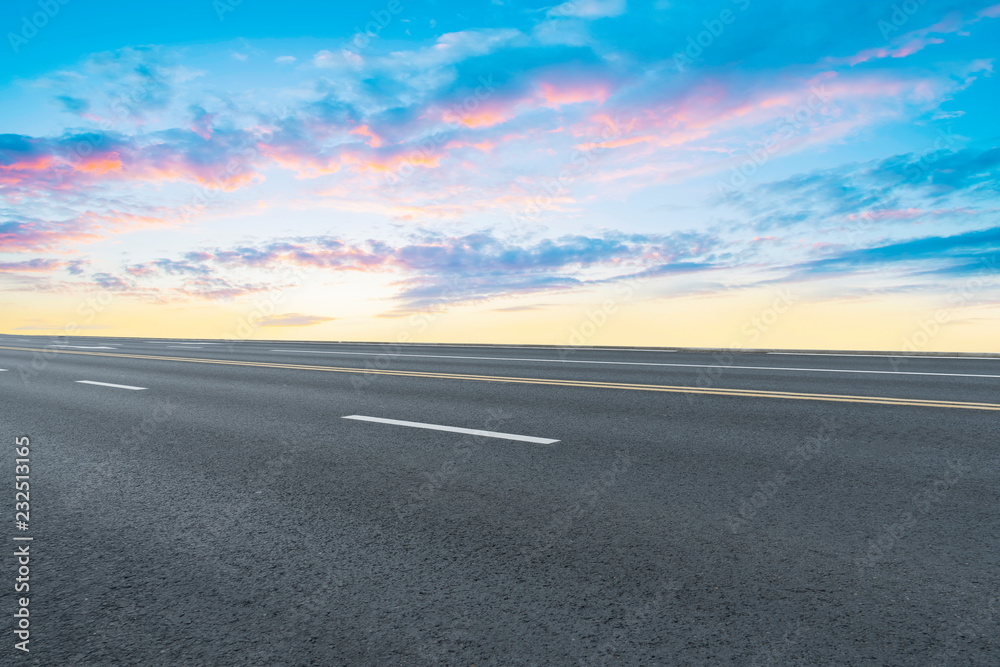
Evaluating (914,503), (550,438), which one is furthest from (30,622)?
(914,503)

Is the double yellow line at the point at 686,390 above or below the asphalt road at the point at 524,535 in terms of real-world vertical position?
above

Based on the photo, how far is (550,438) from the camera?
21.0 ft

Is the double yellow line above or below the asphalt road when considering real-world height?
above

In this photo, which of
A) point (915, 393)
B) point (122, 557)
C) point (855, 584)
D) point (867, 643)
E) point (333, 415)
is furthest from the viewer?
point (915, 393)

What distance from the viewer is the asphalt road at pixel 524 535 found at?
8.43 feet

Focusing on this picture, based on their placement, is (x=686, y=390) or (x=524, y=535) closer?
(x=524, y=535)

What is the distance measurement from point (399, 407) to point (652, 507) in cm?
506

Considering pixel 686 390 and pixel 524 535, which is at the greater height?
pixel 686 390

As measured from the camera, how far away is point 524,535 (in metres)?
3.70

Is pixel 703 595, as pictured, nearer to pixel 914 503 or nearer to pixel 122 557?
pixel 914 503

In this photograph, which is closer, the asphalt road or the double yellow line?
the asphalt road

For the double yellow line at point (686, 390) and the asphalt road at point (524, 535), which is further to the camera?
the double yellow line at point (686, 390)

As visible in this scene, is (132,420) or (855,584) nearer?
(855,584)

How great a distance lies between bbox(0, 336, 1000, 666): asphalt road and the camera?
2568 millimetres
